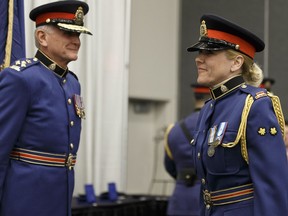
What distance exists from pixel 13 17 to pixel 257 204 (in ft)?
5.82

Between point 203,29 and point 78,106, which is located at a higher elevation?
point 203,29

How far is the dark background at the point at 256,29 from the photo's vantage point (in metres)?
6.64

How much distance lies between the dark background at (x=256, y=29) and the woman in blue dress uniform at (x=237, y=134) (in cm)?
338

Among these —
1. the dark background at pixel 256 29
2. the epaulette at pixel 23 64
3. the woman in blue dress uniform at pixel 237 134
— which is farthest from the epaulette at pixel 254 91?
the dark background at pixel 256 29

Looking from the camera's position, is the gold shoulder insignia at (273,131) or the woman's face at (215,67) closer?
the gold shoulder insignia at (273,131)

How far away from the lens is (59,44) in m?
3.03

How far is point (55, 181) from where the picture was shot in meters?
2.93

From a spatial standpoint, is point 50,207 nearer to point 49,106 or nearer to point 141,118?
point 49,106

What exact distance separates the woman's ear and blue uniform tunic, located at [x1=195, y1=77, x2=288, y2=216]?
5 cm

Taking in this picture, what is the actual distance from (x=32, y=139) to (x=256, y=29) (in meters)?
4.39

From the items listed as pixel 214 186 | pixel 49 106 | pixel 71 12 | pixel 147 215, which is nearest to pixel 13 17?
pixel 71 12

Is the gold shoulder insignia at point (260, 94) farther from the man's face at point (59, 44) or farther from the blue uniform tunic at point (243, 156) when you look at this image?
the man's face at point (59, 44)

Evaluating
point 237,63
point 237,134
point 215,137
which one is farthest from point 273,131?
point 237,63

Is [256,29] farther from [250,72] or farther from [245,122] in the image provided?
[245,122]
